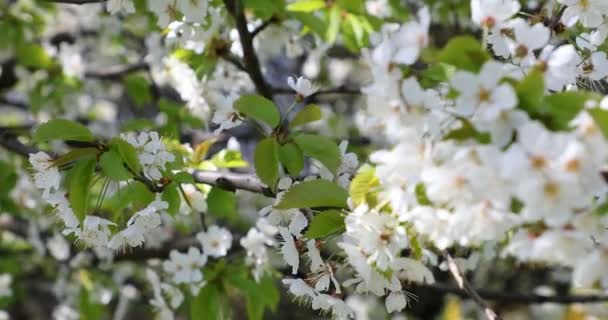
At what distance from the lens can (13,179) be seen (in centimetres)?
257

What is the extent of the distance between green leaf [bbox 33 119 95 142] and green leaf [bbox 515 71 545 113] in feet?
2.68

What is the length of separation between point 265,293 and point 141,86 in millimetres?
1329

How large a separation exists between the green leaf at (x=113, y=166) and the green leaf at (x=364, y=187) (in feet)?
1.51

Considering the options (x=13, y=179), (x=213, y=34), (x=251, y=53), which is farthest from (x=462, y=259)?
(x=13, y=179)

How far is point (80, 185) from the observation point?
1399mm

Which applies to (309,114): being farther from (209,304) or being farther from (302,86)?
(209,304)

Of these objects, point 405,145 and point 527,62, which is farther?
point 527,62

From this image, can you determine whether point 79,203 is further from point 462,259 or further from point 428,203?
point 462,259

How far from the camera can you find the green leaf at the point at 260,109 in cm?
142

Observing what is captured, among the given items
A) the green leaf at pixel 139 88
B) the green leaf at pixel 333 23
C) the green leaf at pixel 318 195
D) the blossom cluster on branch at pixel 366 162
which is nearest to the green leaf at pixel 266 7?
the blossom cluster on branch at pixel 366 162

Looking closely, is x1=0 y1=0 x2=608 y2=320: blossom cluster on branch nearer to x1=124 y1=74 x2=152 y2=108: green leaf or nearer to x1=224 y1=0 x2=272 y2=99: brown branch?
x1=224 y1=0 x2=272 y2=99: brown branch

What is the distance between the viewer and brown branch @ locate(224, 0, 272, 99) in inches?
74.4


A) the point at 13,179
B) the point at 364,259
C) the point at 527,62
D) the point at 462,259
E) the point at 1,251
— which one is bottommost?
the point at 1,251

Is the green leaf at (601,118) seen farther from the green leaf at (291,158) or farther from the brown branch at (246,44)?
the brown branch at (246,44)
